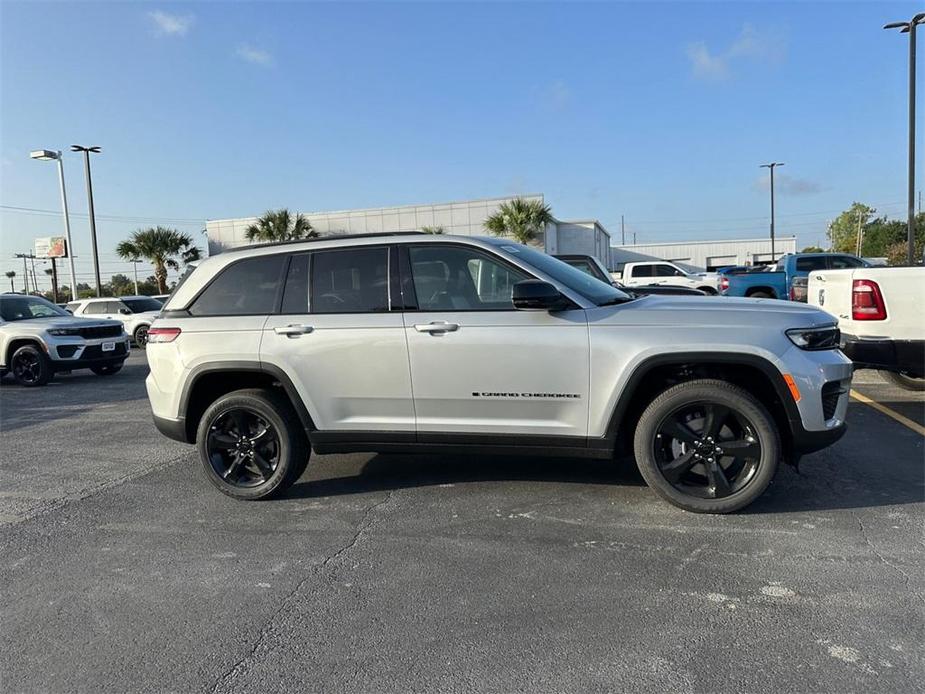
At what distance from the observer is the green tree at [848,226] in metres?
83.6

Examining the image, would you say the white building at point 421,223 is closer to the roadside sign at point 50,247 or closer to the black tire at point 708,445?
the roadside sign at point 50,247

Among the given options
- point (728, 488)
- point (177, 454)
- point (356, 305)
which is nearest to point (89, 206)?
point (177, 454)

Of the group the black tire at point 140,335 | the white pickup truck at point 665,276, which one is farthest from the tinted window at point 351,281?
the white pickup truck at point 665,276

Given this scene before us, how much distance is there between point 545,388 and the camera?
403cm

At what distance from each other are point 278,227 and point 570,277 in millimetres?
33279

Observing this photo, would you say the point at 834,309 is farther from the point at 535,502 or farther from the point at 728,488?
the point at 535,502

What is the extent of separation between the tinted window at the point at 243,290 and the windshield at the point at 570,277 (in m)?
1.67

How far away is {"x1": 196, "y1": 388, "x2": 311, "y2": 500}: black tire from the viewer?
4.53m

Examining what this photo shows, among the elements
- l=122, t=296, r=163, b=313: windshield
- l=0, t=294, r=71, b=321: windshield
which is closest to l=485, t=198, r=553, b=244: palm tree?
l=122, t=296, r=163, b=313: windshield

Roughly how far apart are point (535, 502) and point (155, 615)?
2.36 meters

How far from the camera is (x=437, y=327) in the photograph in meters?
4.15

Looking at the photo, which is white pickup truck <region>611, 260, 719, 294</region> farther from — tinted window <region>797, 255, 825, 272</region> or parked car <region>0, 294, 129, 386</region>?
parked car <region>0, 294, 129, 386</region>

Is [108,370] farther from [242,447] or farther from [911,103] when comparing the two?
[911,103]

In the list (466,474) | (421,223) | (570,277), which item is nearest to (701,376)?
(570,277)
